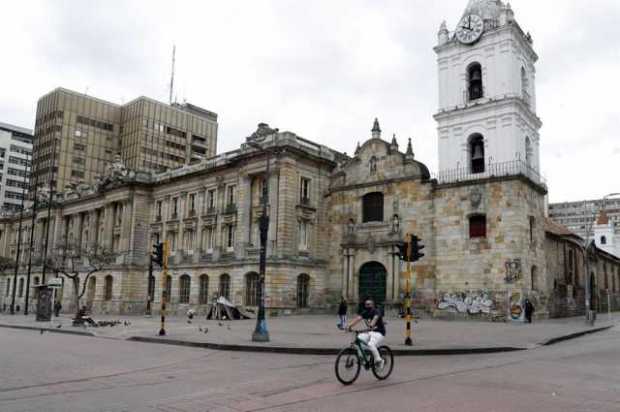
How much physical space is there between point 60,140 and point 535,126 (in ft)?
269

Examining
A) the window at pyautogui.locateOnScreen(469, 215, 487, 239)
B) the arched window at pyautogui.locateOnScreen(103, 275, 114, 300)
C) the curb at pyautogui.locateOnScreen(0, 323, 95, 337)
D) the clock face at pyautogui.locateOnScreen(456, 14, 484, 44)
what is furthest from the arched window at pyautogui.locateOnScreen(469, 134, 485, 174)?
the arched window at pyautogui.locateOnScreen(103, 275, 114, 300)

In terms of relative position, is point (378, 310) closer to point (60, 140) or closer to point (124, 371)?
point (124, 371)

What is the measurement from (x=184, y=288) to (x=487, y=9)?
105 ft

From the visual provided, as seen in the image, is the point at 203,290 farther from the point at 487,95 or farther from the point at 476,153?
the point at 487,95

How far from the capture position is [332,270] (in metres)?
42.0

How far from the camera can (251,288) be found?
4072 cm

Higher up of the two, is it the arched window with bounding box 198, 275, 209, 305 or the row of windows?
the row of windows

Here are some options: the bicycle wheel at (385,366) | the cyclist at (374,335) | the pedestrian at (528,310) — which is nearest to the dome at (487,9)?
the pedestrian at (528,310)

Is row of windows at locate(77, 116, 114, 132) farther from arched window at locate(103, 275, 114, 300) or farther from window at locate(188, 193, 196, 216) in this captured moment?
window at locate(188, 193, 196, 216)

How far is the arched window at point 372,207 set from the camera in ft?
131

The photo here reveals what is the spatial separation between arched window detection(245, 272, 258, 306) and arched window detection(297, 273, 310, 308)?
10.1ft

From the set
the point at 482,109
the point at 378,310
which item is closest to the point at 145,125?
the point at 482,109

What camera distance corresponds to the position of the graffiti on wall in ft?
110

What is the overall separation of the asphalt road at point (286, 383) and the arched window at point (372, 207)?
75.8 ft
